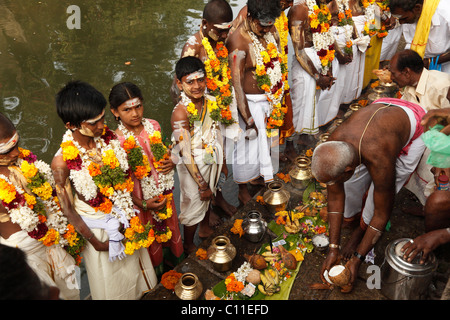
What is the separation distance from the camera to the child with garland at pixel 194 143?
3.51 meters

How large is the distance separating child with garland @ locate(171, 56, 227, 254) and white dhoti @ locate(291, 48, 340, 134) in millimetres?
2103

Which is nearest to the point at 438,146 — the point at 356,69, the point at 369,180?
the point at 369,180

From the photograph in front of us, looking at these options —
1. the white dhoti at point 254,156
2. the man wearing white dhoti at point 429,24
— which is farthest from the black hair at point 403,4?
the white dhoti at point 254,156

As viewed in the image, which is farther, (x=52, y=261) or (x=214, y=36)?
(x=214, y=36)

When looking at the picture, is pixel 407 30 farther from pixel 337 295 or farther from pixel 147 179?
pixel 147 179

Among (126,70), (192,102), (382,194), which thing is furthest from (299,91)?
(126,70)

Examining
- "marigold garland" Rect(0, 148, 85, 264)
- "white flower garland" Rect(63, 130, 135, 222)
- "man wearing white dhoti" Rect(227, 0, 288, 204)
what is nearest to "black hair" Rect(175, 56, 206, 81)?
"man wearing white dhoti" Rect(227, 0, 288, 204)

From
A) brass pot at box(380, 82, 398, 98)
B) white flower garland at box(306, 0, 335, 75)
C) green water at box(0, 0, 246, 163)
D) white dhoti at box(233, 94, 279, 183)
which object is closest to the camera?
white dhoti at box(233, 94, 279, 183)

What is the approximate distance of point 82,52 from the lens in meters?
8.70

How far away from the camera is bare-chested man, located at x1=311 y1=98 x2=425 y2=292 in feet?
9.39

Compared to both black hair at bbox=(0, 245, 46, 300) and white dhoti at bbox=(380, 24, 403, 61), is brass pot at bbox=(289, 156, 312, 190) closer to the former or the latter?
black hair at bbox=(0, 245, 46, 300)

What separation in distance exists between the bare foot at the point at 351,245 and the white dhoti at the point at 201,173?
152cm

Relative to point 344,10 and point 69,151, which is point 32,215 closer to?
point 69,151

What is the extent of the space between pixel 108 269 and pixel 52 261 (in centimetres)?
46
